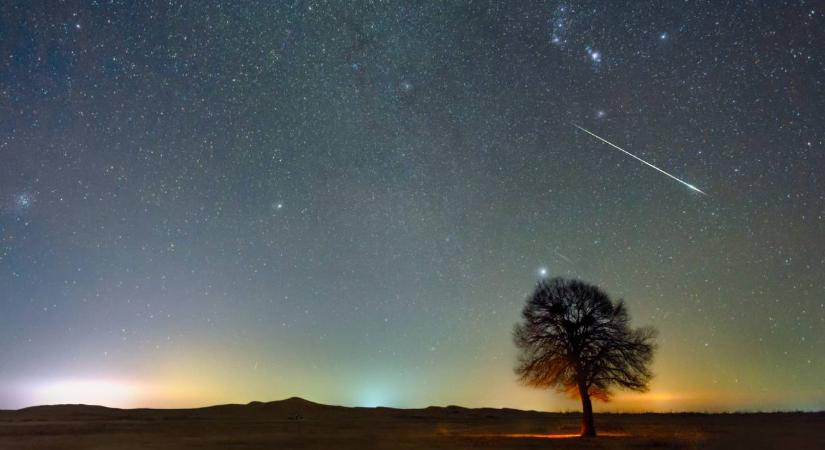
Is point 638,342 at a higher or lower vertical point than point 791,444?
higher

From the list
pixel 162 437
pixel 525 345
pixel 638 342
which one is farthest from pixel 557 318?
pixel 162 437

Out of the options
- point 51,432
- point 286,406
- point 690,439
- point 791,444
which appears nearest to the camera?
point 791,444

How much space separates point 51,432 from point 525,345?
2629cm

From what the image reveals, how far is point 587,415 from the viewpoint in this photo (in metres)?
26.5

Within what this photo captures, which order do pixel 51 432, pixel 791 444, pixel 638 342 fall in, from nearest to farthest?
pixel 791 444, pixel 638 342, pixel 51 432

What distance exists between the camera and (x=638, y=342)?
1061 inches

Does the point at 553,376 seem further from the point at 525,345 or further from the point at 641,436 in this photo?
the point at 641,436

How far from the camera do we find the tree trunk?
85.4ft

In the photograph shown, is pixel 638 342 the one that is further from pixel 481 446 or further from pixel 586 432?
pixel 481 446

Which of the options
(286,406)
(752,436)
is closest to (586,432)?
(752,436)

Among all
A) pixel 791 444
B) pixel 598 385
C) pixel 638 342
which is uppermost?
pixel 638 342

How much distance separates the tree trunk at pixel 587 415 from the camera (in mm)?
26025

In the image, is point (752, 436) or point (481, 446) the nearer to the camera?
point (481, 446)

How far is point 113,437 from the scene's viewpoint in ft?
90.2
